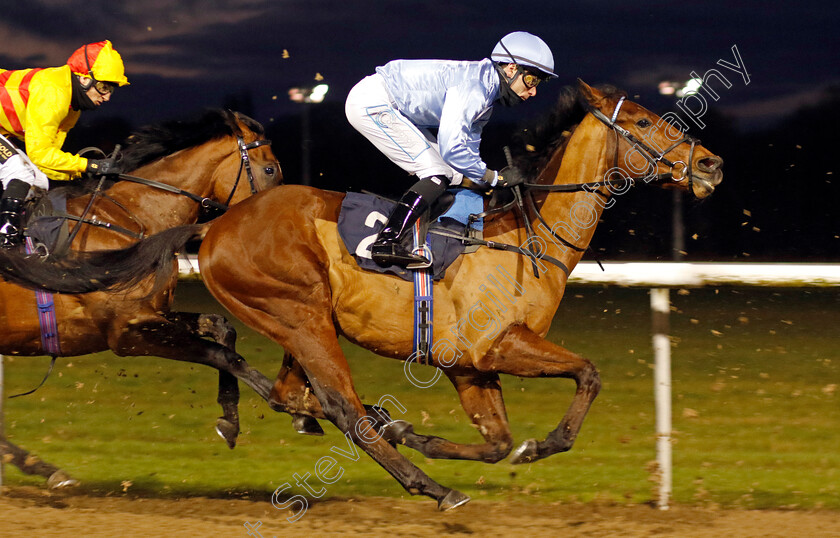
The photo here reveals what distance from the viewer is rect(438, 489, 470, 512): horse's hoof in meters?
3.14

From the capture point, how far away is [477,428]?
3359mm

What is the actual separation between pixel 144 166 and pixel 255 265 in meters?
1.17

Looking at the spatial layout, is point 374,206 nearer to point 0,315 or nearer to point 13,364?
point 0,315

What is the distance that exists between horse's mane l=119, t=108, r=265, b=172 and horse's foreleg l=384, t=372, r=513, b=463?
175 cm

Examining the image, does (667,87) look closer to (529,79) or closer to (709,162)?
(709,162)

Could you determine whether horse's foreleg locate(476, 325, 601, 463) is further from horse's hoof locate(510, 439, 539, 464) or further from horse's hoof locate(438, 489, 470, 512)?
horse's hoof locate(438, 489, 470, 512)

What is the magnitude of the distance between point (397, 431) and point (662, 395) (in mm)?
1075

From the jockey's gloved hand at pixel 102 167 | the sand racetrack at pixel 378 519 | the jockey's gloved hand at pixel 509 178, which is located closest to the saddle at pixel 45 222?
the jockey's gloved hand at pixel 102 167

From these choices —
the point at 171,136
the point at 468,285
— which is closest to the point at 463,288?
the point at 468,285

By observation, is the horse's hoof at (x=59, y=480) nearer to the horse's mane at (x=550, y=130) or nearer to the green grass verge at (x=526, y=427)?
the green grass verge at (x=526, y=427)

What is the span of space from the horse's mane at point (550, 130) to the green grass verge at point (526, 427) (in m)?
1.22

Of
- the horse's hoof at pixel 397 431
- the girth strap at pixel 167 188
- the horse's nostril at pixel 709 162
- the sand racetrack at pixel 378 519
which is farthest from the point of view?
the girth strap at pixel 167 188

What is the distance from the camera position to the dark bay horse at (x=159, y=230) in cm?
364

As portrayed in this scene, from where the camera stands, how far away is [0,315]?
3.59m
